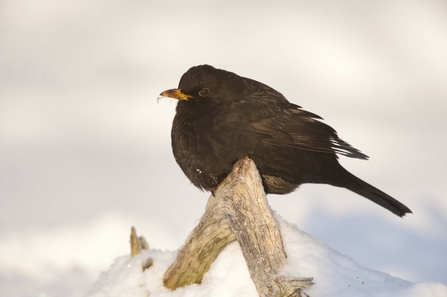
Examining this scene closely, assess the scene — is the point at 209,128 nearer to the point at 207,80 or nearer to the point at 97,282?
the point at 207,80

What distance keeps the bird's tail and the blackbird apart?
0.7 inches

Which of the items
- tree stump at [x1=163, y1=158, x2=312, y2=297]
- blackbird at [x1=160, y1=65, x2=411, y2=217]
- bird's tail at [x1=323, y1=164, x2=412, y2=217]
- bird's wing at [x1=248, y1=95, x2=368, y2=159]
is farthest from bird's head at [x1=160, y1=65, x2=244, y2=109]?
bird's tail at [x1=323, y1=164, x2=412, y2=217]

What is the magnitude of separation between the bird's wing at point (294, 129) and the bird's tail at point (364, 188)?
1.56 feet

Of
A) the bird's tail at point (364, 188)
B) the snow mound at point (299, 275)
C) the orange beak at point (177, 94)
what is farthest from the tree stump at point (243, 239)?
the bird's tail at point (364, 188)

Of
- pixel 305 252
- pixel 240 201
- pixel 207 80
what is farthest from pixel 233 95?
pixel 305 252

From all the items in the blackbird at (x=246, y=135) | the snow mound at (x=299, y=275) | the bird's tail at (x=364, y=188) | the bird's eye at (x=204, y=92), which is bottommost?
the snow mound at (x=299, y=275)

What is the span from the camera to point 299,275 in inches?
140

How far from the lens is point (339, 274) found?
3615mm

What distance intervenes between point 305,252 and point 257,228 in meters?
0.37

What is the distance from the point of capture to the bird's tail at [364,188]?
540cm

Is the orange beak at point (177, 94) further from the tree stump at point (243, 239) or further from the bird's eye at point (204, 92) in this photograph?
the tree stump at point (243, 239)

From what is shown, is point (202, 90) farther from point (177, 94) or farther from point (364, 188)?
point (364, 188)

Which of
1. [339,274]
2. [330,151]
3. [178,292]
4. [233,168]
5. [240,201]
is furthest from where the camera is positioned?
[330,151]

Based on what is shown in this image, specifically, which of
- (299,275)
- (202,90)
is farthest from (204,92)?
(299,275)
